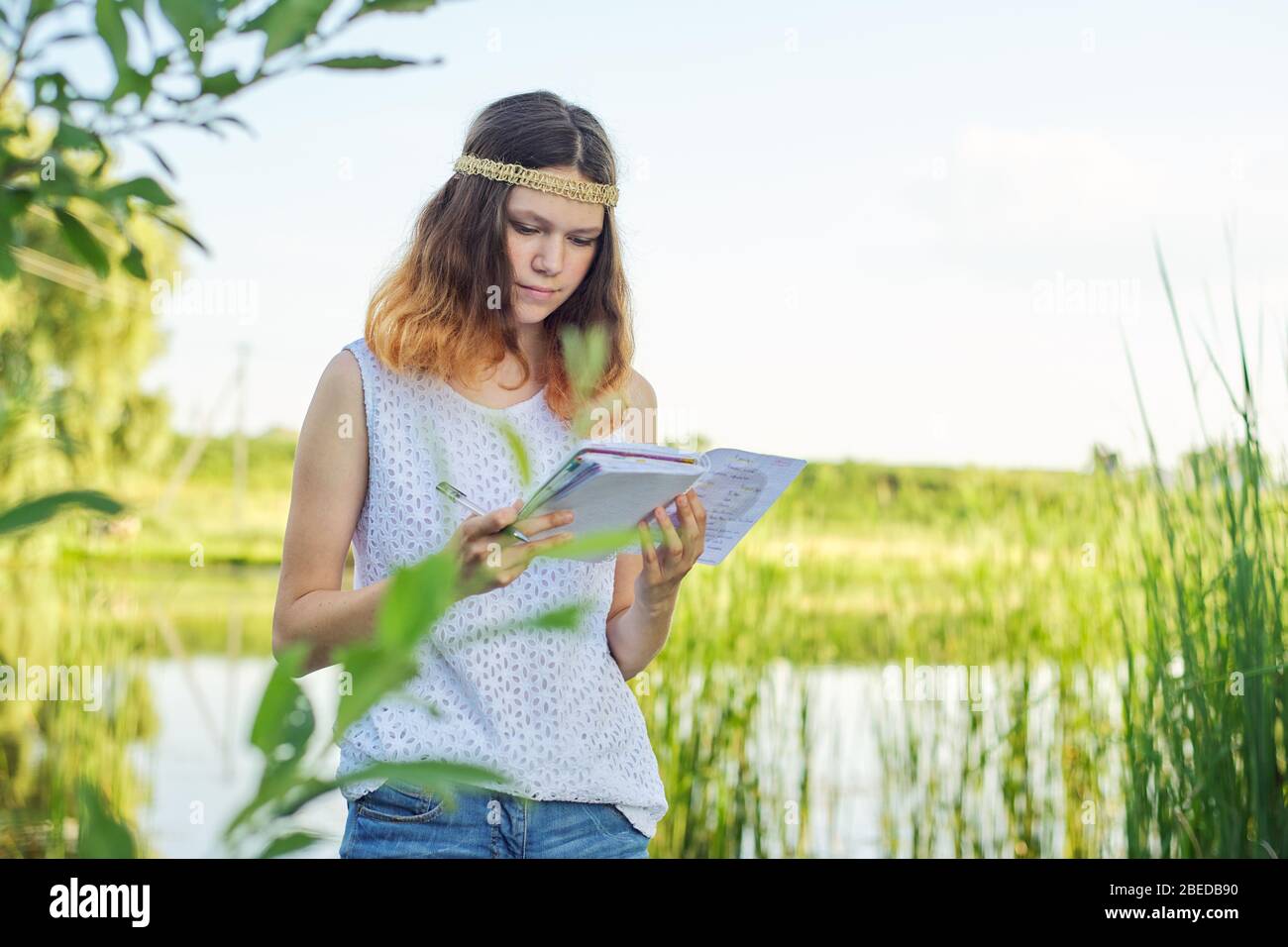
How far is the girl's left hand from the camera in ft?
4.54

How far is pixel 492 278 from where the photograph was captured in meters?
1.54

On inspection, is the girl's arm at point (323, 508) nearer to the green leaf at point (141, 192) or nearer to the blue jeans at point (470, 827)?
the blue jeans at point (470, 827)

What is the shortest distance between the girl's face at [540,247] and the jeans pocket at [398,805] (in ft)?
1.93

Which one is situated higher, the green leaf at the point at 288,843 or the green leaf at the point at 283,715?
the green leaf at the point at 283,715

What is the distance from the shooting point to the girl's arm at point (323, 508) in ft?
4.39

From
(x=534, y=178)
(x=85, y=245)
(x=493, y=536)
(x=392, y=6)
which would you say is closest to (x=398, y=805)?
(x=493, y=536)

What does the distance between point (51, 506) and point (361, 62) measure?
17 cm

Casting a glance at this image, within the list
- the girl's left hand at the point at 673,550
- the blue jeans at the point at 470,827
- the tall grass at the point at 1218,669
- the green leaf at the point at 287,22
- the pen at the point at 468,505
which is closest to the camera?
the green leaf at the point at 287,22

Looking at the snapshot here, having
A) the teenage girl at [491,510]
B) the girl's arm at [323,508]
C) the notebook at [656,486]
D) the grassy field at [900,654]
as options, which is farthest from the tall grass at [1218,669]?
the girl's arm at [323,508]

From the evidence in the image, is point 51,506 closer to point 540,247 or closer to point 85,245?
point 85,245

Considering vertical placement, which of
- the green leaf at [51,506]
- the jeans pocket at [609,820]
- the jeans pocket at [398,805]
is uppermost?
the green leaf at [51,506]

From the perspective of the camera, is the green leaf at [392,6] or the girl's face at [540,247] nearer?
the green leaf at [392,6]

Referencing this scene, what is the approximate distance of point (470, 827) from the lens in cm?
129
